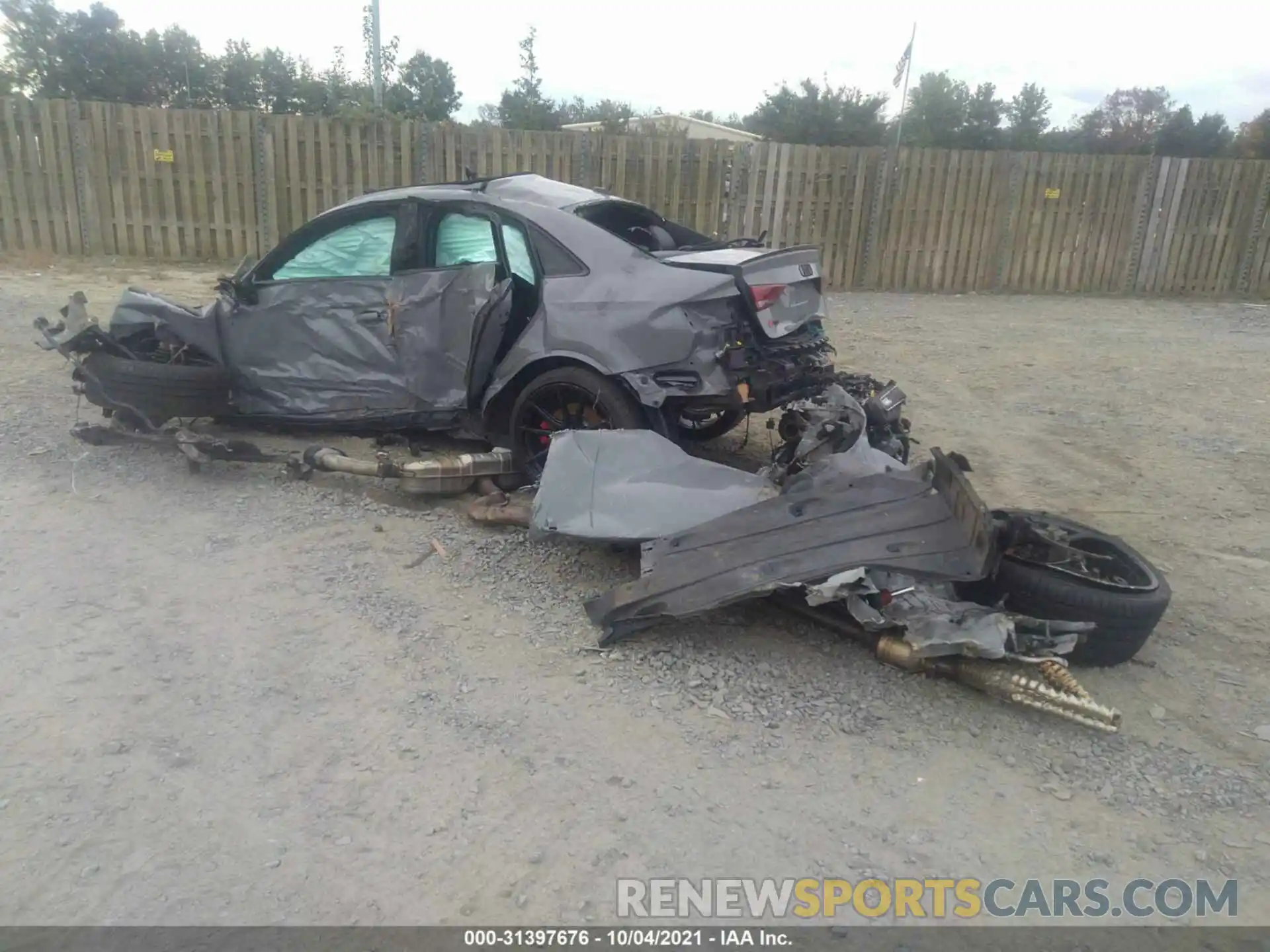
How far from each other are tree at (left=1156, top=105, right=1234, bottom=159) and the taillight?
3740 centimetres

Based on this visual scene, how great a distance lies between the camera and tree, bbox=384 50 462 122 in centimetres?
2652

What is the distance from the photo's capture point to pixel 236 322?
19.3 feet

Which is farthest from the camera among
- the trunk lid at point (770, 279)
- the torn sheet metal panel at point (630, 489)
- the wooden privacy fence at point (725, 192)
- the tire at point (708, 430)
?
the wooden privacy fence at point (725, 192)

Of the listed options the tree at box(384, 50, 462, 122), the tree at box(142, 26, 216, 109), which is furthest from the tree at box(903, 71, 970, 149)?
the tree at box(142, 26, 216, 109)

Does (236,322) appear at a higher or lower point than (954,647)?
higher

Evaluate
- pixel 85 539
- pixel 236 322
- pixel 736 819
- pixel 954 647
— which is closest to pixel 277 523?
pixel 85 539

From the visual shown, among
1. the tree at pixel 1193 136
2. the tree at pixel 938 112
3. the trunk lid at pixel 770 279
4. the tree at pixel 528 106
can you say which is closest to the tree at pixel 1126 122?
the tree at pixel 1193 136

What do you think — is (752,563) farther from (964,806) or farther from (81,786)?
(81,786)

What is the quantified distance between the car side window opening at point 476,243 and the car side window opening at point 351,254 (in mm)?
320

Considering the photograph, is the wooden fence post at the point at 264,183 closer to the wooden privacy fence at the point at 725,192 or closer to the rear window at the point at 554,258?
the wooden privacy fence at the point at 725,192

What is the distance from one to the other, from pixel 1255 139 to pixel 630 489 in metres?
38.0

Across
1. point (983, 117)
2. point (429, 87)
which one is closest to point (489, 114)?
point (429, 87)

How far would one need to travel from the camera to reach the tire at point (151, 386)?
17.9 feet

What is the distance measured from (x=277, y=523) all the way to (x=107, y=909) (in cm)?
267
